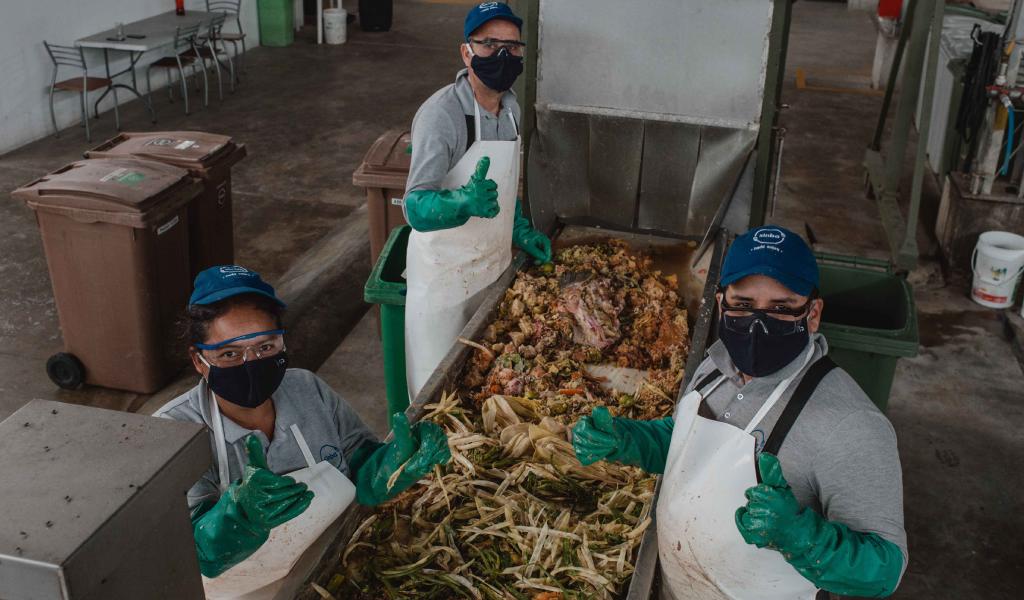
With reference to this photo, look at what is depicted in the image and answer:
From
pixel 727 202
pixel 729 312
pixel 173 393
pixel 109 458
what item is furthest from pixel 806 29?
pixel 109 458

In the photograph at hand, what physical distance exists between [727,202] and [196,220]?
346 cm

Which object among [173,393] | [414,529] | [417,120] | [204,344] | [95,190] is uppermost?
[417,120]

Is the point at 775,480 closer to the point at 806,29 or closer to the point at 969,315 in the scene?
the point at 969,315

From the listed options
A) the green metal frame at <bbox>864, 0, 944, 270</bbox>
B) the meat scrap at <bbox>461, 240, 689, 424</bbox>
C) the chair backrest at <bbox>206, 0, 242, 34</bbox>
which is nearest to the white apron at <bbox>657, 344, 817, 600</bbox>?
the meat scrap at <bbox>461, 240, 689, 424</bbox>

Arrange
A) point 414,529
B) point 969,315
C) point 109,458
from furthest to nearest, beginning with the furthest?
1. point 969,315
2. point 414,529
3. point 109,458

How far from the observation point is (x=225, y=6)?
13438 mm

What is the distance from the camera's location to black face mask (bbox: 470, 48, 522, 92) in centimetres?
429

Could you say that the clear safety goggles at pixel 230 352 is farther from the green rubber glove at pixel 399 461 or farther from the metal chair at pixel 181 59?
the metal chair at pixel 181 59

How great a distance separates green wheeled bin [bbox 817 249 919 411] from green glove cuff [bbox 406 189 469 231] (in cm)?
175

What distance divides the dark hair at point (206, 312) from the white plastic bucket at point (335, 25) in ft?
42.7

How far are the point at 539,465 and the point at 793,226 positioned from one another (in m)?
5.94

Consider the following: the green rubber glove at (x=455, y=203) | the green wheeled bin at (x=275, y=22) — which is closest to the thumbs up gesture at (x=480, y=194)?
the green rubber glove at (x=455, y=203)

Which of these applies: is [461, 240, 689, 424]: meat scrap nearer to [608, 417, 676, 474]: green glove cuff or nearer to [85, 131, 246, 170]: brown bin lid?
[608, 417, 676, 474]: green glove cuff

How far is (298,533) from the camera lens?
117 inches
